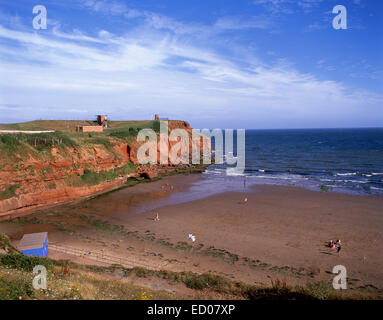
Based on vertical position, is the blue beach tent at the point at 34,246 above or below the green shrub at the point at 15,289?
below

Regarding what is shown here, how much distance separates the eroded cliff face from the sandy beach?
6.25 feet

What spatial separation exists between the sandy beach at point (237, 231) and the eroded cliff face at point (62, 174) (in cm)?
190

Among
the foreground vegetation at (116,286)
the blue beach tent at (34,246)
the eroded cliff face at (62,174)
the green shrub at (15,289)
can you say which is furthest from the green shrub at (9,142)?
the green shrub at (15,289)

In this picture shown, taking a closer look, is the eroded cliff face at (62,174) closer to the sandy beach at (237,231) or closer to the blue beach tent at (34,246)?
the sandy beach at (237,231)

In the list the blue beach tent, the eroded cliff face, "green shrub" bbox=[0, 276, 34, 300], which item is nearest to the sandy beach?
the eroded cliff face

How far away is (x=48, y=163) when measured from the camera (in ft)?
92.5

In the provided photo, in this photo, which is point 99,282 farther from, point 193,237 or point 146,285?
point 193,237

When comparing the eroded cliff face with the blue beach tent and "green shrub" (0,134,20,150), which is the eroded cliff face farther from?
the blue beach tent

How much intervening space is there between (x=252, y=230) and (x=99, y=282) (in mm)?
13200

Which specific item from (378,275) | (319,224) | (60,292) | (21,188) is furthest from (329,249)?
(21,188)

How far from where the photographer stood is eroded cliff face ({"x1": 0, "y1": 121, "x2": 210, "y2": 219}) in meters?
24.2

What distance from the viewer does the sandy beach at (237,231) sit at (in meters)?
15.3

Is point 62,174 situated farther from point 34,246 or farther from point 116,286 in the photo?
point 116,286

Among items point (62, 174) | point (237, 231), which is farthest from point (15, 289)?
point (62, 174)
